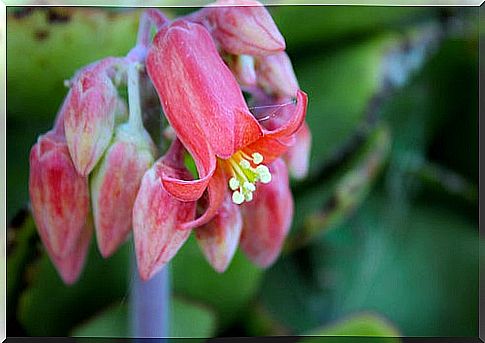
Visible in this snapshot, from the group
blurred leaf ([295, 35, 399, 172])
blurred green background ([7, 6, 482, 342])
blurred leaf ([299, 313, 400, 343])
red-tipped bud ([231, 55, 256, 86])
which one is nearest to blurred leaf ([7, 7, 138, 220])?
blurred green background ([7, 6, 482, 342])

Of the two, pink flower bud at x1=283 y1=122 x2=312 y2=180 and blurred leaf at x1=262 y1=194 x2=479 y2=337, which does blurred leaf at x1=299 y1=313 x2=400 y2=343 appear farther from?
pink flower bud at x1=283 y1=122 x2=312 y2=180

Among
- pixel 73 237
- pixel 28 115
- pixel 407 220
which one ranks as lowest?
pixel 407 220

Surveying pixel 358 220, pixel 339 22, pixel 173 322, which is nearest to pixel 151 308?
pixel 173 322

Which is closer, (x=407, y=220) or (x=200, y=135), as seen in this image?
(x=200, y=135)

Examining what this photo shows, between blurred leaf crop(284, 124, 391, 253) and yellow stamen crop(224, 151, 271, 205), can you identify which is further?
blurred leaf crop(284, 124, 391, 253)

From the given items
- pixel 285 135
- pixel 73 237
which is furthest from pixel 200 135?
pixel 73 237

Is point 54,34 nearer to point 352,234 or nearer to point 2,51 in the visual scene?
point 2,51

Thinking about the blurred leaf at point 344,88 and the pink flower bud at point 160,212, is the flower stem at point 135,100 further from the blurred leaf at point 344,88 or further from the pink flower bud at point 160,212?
the blurred leaf at point 344,88

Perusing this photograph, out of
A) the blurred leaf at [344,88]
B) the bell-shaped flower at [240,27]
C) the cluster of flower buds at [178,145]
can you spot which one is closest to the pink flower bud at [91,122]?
the cluster of flower buds at [178,145]
